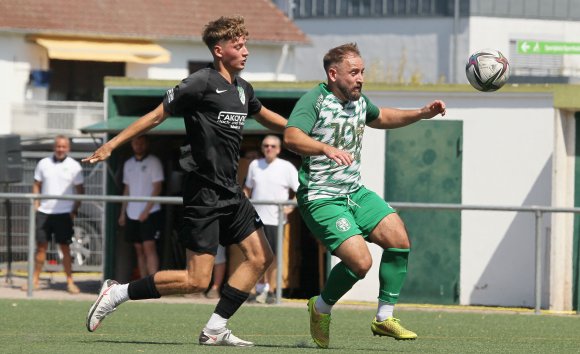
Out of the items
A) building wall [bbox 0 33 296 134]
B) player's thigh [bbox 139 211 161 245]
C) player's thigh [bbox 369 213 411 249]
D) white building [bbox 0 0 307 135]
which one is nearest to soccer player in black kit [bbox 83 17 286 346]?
player's thigh [bbox 369 213 411 249]

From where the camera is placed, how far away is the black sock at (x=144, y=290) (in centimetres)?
1087

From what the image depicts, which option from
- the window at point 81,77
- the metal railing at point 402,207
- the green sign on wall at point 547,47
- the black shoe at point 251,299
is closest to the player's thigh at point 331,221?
the metal railing at point 402,207

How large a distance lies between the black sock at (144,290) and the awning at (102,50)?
35772 mm

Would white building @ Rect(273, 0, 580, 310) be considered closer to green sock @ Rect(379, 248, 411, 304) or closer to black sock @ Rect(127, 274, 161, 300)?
green sock @ Rect(379, 248, 411, 304)

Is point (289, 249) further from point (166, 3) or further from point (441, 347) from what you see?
point (166, 3)

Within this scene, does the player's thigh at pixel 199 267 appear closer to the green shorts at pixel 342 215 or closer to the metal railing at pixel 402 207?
the green shorts at pixel 342 215

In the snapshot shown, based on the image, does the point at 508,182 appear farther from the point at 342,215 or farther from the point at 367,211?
the point at 342,215

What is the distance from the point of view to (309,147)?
1043 cm

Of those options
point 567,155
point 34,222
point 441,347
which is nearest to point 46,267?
point 34,222

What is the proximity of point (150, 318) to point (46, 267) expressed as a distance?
6.29 m

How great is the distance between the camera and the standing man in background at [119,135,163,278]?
18750 mm

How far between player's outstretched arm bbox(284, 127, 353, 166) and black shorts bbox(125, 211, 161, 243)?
8300 mm

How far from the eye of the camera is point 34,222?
1770 cm

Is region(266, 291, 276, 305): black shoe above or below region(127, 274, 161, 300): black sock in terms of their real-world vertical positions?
below
